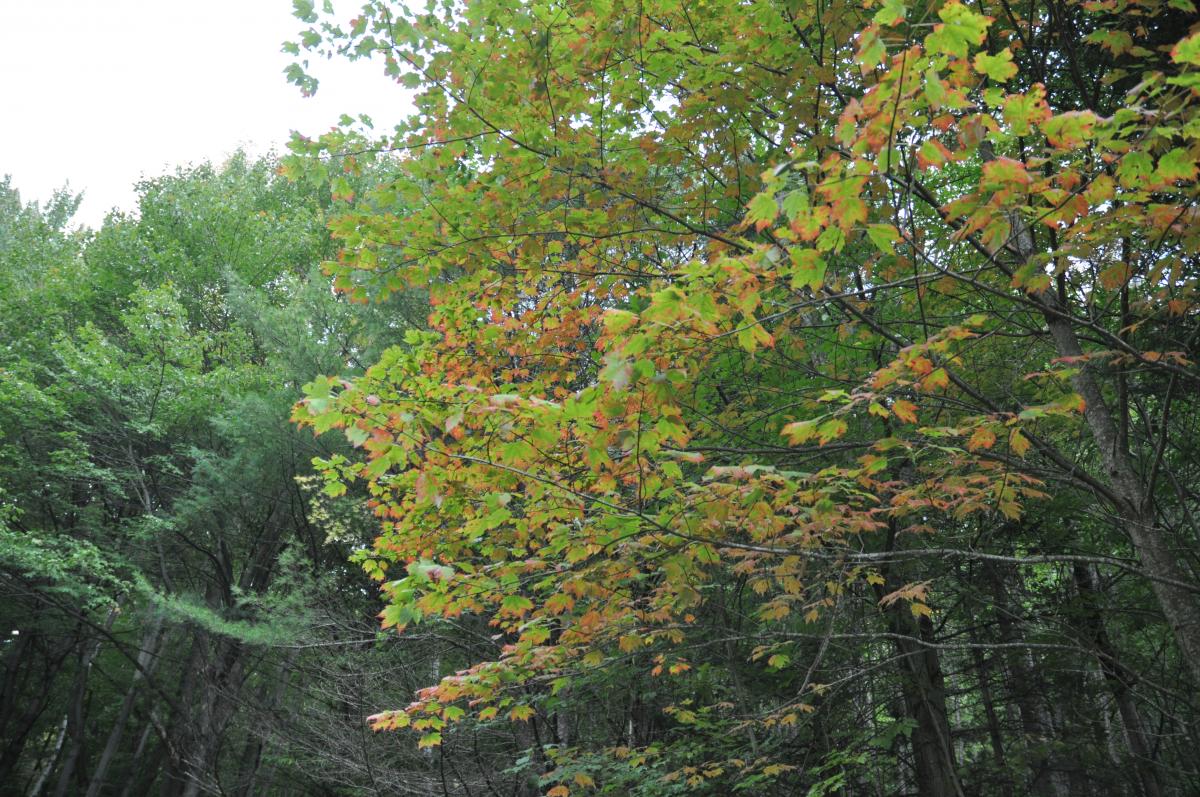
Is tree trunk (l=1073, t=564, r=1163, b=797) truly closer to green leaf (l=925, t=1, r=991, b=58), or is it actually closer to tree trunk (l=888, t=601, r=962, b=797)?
tree trunk (l=888, t=601, r=962, b=797)

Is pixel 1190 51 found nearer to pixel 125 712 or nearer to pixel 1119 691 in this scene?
pixel 1119 691

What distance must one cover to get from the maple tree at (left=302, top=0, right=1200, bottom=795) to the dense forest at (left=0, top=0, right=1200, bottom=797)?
3cm

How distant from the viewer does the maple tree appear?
256 centimetres

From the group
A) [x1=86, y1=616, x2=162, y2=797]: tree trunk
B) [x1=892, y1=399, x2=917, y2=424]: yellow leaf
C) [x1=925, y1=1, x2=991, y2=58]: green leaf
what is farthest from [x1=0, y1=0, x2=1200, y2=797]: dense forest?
[x1=86, y1=616, x2=162, y2=797]: tree trunk

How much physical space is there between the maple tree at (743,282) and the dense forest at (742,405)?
0.10 ft

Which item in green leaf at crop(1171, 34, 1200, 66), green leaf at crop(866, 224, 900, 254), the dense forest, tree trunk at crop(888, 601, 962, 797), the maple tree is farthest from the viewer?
tree trunk at crop(888, 601, 962, 797)

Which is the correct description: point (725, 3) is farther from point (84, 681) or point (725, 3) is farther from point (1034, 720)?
point (84, 681)

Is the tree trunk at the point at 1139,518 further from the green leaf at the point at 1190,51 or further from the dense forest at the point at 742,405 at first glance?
the green leaf at the point at 1190,51

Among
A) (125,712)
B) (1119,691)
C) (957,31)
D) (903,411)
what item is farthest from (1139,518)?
(125,712)

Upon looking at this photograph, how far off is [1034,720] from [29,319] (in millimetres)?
19456

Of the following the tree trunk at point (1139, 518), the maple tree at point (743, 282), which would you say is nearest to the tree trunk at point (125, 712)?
the maple tree at point (743, 282)

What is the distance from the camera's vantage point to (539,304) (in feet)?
17.1

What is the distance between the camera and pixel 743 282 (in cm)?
257

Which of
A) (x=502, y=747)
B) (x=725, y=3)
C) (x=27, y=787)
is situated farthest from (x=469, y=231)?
(x=27, y=787)
